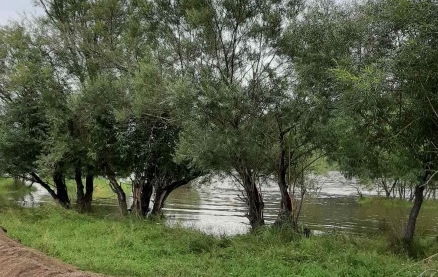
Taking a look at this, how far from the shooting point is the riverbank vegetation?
884 centimetres

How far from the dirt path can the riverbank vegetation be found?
15.5 feet

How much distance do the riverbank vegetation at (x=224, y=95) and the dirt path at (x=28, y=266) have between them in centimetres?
473

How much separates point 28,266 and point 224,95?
19.3 feet

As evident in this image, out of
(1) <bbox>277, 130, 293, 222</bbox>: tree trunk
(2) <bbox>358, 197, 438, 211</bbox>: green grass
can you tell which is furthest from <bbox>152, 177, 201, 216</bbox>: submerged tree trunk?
(2) <bbox>358, 197, 438, 211</bbox>: green grass

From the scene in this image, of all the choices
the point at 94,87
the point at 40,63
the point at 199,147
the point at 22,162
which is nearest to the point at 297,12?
the point at 199,147

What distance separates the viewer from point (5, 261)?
25.6 ft

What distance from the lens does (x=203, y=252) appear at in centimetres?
1087

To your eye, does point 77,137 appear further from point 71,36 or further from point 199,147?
point 199,147

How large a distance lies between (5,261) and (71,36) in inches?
485

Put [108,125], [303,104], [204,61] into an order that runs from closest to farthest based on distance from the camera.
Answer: [303,104], [204,61], [108,125]

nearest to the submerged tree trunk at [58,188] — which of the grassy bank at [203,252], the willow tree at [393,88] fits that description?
the grassy bank at [203,252]

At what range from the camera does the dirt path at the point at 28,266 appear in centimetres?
711

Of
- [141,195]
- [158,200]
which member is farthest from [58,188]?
[158,200]

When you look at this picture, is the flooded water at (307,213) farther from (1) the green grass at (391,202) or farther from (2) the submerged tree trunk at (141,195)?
(2) the submerged tree trunk at (141,195)
